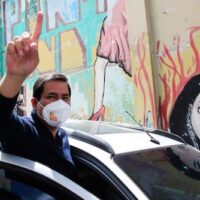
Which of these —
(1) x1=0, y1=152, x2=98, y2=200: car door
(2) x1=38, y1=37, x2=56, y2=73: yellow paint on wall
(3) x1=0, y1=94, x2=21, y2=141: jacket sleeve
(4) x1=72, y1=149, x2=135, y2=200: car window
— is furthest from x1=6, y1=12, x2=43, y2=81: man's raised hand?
(2) x1=38, y1=37, x2=56, y2=73: yellow paint on wall

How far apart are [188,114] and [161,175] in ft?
15.1

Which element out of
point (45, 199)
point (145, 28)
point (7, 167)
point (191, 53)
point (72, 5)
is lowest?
point (45, 199)

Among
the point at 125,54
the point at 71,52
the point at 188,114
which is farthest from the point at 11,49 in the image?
the point at 71,52

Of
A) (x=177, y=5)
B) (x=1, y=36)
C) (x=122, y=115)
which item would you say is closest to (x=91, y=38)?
(x=122, y=115)

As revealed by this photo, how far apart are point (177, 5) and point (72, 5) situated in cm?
349

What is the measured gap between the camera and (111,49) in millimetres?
8805

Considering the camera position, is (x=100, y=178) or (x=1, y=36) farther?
(x=1, y=36)

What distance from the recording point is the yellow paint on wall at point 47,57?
10.9 m

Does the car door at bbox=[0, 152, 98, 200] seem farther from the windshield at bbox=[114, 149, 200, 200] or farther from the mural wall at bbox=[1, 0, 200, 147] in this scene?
the mural wall at bbox=[1, 0, 200, 147]

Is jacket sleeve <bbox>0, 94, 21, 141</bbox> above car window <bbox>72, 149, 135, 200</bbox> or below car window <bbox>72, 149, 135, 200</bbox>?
above

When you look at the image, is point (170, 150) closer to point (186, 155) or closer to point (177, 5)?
point (186, 155)

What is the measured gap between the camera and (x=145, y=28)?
762cm

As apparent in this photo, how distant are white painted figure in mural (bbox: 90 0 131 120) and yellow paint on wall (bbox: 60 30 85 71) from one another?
0.70 metres

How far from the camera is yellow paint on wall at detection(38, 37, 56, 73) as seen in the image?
35.8 ft
